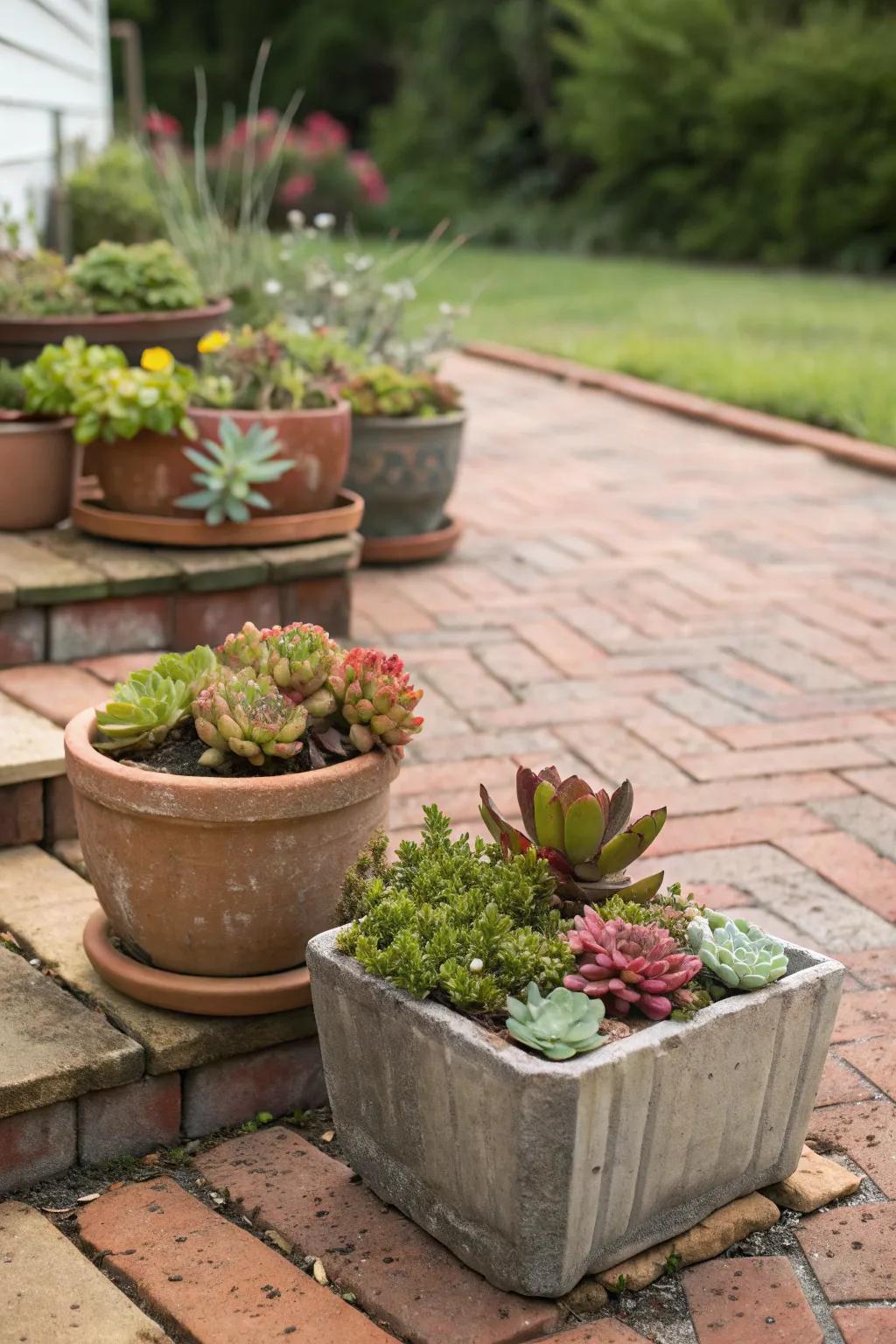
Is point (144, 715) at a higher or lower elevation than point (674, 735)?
higher

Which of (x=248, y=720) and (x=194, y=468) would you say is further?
(x=194, y=468)

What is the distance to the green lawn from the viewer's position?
7449 millimetres

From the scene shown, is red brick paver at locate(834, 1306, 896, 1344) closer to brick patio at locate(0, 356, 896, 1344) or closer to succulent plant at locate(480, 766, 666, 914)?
brick patio at locate(0, 356, 896, 1344)

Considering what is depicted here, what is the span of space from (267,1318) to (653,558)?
358cm

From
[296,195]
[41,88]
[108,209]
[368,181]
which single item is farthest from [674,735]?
[368,181]

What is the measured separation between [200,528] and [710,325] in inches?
281

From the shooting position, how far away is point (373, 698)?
7.11 feet

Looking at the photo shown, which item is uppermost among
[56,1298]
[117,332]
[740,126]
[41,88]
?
[740,126]

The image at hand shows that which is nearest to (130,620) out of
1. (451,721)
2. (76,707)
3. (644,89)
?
(76,707)

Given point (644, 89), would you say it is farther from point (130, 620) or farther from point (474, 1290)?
point (474, 1290)

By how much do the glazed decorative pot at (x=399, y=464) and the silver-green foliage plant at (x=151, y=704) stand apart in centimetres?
246

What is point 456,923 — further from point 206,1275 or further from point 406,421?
point 406,421

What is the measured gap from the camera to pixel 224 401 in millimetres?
3811

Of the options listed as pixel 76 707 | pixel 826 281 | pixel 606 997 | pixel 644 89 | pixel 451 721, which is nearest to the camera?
pixel 606 997
